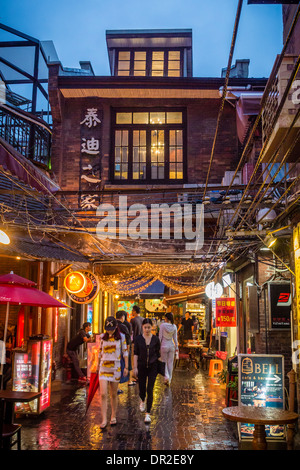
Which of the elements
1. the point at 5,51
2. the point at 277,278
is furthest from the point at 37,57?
the point at 277,278

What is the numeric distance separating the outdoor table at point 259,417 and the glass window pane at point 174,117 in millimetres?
14501

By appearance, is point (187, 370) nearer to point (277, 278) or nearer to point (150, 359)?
point (277, 278)

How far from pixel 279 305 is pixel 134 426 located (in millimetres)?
4762

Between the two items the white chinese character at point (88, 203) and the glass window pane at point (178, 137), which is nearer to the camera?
the white chinese character at point (88, 203)

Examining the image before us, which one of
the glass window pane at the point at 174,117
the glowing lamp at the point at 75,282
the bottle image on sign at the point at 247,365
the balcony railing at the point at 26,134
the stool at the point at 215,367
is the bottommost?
the stool at the point at 215,367

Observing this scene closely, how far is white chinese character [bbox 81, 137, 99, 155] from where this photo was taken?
60.1 ft

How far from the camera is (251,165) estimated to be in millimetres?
14047

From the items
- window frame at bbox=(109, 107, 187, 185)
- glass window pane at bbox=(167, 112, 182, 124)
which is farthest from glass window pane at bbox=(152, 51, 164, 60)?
glass window pane at bbox=(167, 112, 182, 124)

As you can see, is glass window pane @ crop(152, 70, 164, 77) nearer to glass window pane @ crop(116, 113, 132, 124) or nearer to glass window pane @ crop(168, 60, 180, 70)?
glass window pane @ crop(168, 60, 180, 70)

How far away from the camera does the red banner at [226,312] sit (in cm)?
1487

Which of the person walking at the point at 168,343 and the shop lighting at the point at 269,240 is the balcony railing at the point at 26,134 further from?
the shop lighting at the point at 269,240

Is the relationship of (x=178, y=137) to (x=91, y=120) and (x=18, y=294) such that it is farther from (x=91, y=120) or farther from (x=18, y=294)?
(x=18, y=294)

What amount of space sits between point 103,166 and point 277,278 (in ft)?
31.3

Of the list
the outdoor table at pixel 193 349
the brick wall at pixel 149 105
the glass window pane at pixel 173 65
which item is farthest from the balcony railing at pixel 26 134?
the outdoor table at pixel 193 349
